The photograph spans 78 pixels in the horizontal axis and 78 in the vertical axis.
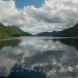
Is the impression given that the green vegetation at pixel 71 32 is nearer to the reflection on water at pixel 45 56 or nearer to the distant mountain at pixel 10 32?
the reflection on water at pixel 45 56

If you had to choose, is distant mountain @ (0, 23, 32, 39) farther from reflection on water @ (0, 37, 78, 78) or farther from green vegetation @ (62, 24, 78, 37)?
green vegetation @ (62, 24, 78, 37)

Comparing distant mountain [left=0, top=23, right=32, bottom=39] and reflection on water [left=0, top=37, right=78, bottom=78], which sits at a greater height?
distant mountain [left=0, top=23, right=32, bottom=39]

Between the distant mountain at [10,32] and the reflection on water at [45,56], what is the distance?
0.18ft

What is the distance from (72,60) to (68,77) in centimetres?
17

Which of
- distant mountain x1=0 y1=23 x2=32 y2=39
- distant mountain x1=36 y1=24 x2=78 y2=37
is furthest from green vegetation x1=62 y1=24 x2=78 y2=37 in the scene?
distant mountain x1=0 y1=23 x2=32 y2=39

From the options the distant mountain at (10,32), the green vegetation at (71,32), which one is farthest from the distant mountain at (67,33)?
the distant mountain at (10,32)

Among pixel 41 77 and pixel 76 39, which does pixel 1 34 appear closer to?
pixel 41 77

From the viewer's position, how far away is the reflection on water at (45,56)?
89.7 inches

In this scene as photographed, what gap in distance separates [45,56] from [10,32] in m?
0.42

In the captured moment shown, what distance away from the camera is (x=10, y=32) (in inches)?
90.6

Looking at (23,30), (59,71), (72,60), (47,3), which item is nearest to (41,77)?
(59,71)

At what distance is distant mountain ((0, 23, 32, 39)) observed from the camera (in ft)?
7.54

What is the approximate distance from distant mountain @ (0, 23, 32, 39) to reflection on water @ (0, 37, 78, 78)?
0.05 m

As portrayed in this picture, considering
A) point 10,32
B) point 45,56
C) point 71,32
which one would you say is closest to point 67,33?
point 71,32
